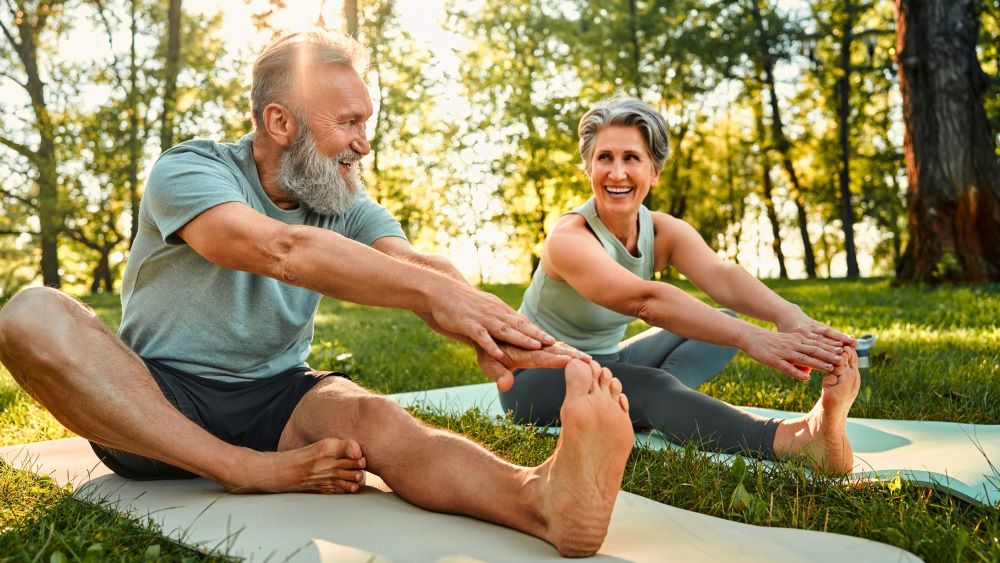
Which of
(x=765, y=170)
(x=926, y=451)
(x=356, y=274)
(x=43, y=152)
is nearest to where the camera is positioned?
(x=356, y=274)

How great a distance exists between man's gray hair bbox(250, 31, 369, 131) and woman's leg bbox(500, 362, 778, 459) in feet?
4.97

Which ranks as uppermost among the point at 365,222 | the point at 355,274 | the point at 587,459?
the point at 365,222

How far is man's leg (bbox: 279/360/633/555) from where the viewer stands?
184 cm

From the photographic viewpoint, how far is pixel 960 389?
3.85m

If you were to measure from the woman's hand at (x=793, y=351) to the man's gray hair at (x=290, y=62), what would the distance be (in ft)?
5.45

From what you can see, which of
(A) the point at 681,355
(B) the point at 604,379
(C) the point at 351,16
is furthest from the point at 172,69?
(B) the point at 604,379

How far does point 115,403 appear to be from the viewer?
2.20 meters

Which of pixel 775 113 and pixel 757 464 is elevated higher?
pixel 775 113

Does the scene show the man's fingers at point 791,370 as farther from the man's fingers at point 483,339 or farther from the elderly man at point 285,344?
the man's fingers at point 483,339

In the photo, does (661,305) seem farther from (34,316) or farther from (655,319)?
(34,316)

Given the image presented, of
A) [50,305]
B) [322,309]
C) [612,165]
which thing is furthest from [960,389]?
[322,309]

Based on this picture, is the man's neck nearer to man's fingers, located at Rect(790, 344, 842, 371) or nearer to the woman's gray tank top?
the woman's gray tank top

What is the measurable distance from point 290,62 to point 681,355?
2145 millimetres

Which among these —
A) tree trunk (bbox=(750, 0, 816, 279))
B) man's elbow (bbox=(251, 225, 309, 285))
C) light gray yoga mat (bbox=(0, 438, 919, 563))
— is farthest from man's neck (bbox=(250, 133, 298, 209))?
tree trunk (bbox=(750, 0, 816, 279))
